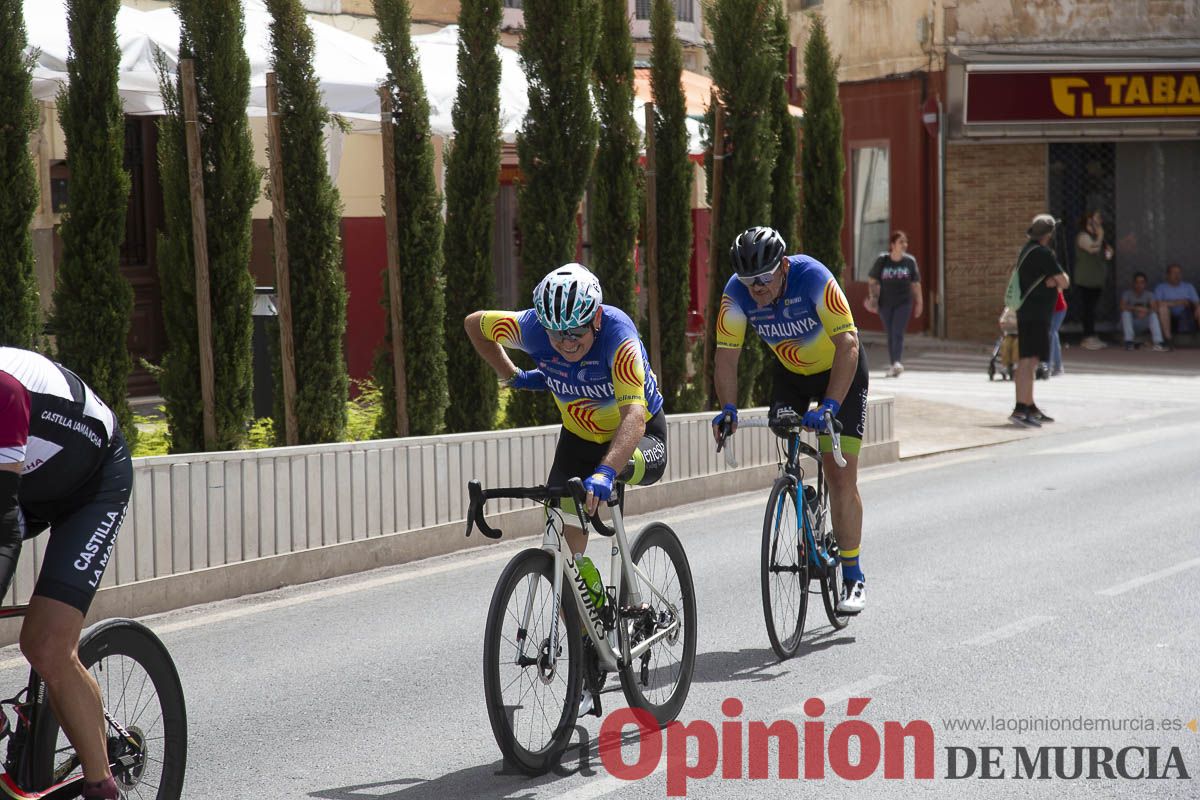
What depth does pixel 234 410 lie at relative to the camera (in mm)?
9984

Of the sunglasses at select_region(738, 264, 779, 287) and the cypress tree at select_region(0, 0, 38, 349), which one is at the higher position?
the cypress tree at select_region(0, 0, 38, 349)

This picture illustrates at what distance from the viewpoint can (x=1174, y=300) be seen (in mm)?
26203

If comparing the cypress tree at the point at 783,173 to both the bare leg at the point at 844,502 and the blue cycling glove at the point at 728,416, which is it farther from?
the blue cycling glove at the point at 728,416

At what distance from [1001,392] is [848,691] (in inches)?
544

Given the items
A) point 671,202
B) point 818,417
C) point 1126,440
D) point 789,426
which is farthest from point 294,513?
point 1126,440

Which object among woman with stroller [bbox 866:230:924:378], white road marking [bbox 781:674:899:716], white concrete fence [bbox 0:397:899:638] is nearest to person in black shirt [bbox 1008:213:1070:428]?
woman with stroller [bbox 866:230:924:378]

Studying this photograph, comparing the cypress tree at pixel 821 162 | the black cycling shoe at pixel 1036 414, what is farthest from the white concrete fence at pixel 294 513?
the black cycling shoe at pixel 1036 414

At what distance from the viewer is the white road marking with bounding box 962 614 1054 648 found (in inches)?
292

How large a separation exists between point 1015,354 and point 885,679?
14645 mm

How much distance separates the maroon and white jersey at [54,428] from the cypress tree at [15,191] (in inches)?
193

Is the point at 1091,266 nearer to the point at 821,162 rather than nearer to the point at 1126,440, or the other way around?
the point at 1126,440

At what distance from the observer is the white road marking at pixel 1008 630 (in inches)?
292

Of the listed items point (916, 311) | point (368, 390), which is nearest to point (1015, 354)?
point (916, 311)

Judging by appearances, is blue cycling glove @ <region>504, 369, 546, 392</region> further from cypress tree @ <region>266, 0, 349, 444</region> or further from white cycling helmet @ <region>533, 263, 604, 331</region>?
cypress tree @ <region>266, 0, 349, 444</region>
